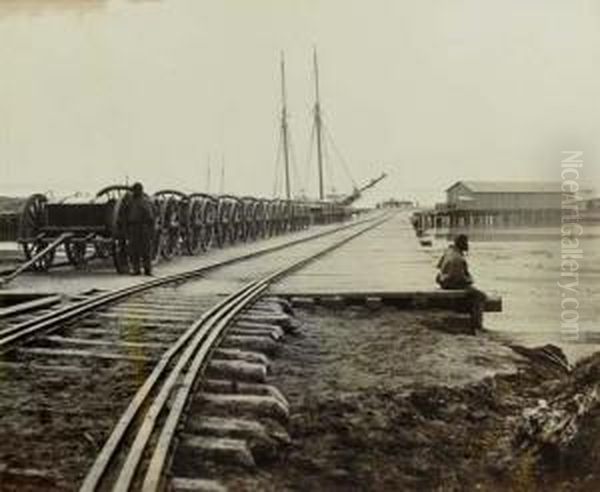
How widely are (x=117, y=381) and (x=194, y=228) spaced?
12.1 m

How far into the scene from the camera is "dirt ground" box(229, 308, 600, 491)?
490cm

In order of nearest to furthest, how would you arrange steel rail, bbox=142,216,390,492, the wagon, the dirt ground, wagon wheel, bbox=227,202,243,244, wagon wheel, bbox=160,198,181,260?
1. steel rail, bbox=142,216,390,492
2. the dirt ground
3. the wagon
4. wagon wheel, bbox=160,198,181,260
5. wagon wheel, bbox=227,202,243,244

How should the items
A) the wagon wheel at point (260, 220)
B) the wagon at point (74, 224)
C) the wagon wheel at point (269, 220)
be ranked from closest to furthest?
the wagon at point (74, 224) → the wagon wheel at point (260, 220) → the wagon wheel at point (269, 220)

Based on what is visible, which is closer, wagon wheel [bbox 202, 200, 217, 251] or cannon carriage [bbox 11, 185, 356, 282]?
cannon carriage [bbox 11, 185, 356, 282]

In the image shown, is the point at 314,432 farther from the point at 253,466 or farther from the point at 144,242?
the point at 144,242

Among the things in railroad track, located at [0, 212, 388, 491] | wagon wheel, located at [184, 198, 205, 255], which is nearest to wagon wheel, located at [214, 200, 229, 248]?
wagon wheel, located at [184, 198, 205, 255]

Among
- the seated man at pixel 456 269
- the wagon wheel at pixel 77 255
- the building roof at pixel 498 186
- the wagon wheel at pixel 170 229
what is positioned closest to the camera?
the seated man at pixel 456 269

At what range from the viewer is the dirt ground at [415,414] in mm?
4902

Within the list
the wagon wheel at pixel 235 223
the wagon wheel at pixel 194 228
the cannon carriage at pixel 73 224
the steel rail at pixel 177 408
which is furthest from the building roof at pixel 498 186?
the steel rail at pixel 177 408

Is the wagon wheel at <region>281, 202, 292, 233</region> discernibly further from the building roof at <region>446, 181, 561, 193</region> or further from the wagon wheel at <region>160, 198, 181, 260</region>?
the building roof at <region>446, 181, 561, 193</region>

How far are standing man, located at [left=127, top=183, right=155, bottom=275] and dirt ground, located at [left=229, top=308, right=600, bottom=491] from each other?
12.2 feet

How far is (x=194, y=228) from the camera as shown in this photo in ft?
58.7

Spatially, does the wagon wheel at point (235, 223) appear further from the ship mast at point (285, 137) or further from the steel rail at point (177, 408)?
the ship mast at point (285, 137)

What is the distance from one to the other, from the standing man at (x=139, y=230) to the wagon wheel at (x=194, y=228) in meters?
4.52
